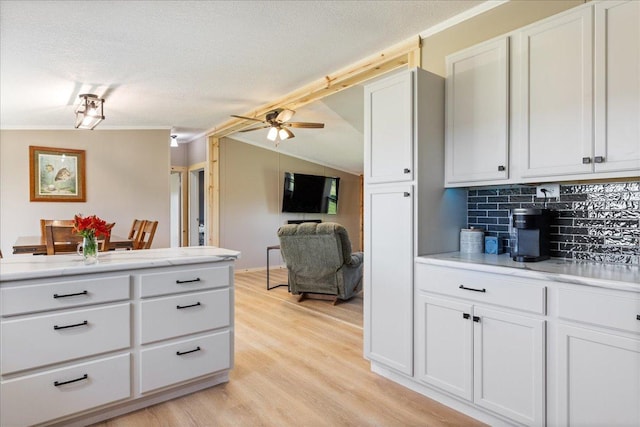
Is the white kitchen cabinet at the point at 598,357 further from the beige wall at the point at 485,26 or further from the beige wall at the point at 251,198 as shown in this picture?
the beige wall at the point at 251,198

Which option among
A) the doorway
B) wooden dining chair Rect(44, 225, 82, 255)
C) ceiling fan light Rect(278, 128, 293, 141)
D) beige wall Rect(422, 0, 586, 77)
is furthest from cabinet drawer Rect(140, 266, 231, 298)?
the doorway

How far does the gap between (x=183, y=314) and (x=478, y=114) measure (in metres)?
2.25

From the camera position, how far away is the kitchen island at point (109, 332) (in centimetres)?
181

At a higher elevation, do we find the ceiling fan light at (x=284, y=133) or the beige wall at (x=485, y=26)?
the beige wall at (x=485, y=26)

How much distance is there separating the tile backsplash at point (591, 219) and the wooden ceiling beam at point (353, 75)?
137cm

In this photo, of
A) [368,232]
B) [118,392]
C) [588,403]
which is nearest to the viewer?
[588,403]

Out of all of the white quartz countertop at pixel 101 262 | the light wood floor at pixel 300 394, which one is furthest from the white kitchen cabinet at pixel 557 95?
the white quartz countertop at pixel 101 262

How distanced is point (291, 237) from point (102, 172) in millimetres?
3270

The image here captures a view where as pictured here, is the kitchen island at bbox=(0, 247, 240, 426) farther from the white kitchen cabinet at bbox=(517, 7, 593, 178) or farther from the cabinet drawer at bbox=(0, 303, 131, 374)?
the white kitchen cabinet at bbox=(517, 7, 593, 178)

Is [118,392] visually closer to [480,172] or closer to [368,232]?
[368,232]

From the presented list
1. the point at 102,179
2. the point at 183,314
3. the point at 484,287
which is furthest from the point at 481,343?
A: the point at 102,179

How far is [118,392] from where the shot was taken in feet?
6.77

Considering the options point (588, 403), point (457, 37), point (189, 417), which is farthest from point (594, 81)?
point (189, 417)

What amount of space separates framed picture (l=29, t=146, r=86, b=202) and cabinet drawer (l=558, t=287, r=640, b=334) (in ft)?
19.8
